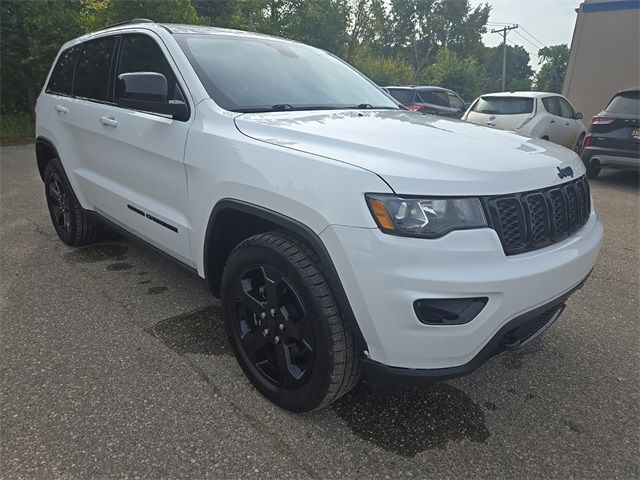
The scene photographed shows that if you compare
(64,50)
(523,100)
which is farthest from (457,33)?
(64,50)

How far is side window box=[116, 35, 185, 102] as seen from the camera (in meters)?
2.55

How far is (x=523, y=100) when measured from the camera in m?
8.77

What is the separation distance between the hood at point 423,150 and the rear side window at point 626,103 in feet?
21.2

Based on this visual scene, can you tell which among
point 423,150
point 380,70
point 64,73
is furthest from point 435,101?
point 380,70

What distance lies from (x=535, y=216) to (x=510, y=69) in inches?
3784

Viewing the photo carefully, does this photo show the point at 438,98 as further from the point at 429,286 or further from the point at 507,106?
the point at 429,286

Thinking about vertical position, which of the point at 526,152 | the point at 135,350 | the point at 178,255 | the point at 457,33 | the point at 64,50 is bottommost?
the point at 135,350

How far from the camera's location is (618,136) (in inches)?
289

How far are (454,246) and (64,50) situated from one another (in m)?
4.06

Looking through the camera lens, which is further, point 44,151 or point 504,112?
point 504,112

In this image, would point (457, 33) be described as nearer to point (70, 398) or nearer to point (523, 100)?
point (523, 100)

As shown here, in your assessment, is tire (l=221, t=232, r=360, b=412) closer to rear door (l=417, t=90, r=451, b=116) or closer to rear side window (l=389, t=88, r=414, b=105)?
rear door (l=417, t=90, r=451, b=116)

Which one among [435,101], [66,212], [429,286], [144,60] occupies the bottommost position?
[66,212]

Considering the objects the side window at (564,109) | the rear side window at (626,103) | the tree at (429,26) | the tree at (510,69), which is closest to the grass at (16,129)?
the side window at (564,109)
